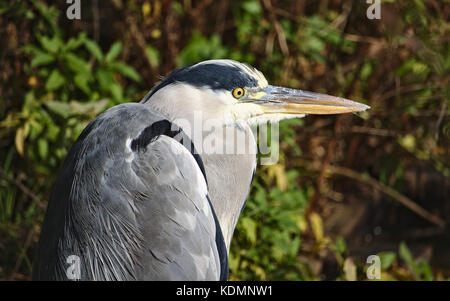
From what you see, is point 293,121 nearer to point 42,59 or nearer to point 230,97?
point 230,97

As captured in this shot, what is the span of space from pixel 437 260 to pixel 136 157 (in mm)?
2140

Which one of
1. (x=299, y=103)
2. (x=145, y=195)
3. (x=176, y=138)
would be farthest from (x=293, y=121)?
(x=145, y=195)

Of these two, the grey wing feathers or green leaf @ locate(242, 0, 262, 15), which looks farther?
green leaf @ locate(242, 0, 262, 15)

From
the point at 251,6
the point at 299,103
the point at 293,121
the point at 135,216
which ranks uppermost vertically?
the point at 251,6

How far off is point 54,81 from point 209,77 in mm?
959

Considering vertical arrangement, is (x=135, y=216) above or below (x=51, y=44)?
below

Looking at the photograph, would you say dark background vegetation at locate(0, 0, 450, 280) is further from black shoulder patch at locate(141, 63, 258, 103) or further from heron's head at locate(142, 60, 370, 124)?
black shoulder patch at locate(141, 63, 258, 103)

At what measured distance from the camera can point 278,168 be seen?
272 cm

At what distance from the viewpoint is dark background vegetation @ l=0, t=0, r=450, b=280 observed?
97.0 inches

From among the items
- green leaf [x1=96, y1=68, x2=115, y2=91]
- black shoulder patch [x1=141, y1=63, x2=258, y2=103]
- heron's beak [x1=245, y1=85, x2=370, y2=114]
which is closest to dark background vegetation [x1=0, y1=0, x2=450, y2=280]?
green leaf [x1=96, y1=68, x2=115, y2=91]

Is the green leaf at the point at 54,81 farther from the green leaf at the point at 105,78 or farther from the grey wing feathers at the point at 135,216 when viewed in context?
the grey wing feathers at the point at 135,216

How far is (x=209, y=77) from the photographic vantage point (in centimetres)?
175

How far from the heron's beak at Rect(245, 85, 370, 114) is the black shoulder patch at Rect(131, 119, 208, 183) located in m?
0.29

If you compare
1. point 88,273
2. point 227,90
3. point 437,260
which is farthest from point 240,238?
point 437,260
